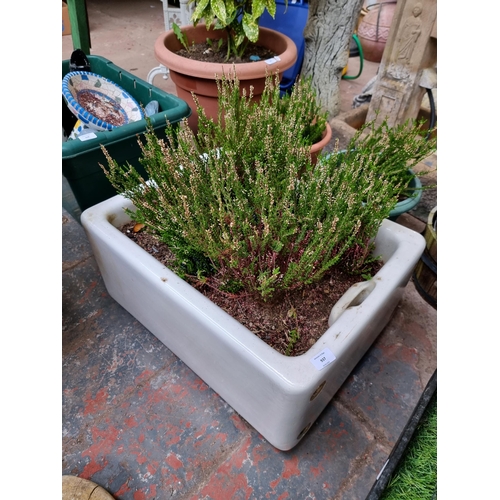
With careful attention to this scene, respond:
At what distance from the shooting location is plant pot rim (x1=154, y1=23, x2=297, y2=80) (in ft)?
6.57

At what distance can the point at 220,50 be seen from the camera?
241 cm

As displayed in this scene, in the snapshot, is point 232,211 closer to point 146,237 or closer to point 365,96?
point 146,237

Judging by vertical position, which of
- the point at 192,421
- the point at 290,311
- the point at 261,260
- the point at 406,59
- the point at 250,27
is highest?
the point at 250,27

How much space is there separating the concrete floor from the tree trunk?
174cm

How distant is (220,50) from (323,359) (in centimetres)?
217

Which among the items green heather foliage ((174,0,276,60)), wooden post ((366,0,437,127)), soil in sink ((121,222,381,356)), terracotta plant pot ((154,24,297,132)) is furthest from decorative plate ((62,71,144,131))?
wooden post ((366,0,437,127))

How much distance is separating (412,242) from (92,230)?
103 cm

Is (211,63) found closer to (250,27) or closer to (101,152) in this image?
(250,27)

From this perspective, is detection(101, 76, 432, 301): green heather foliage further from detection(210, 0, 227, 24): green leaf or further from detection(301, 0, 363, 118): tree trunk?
detection(301, 0, 363, 118): tree trunk

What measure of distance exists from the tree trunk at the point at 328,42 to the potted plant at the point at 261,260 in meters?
1.51

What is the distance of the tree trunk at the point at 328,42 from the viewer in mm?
2461

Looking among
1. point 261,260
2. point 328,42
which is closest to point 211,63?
point 328,42

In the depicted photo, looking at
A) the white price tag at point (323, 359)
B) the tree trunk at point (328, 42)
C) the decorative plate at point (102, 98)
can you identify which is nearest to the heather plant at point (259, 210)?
the white price tag at point (323, 359)

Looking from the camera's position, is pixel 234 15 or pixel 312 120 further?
pixel 234 15
